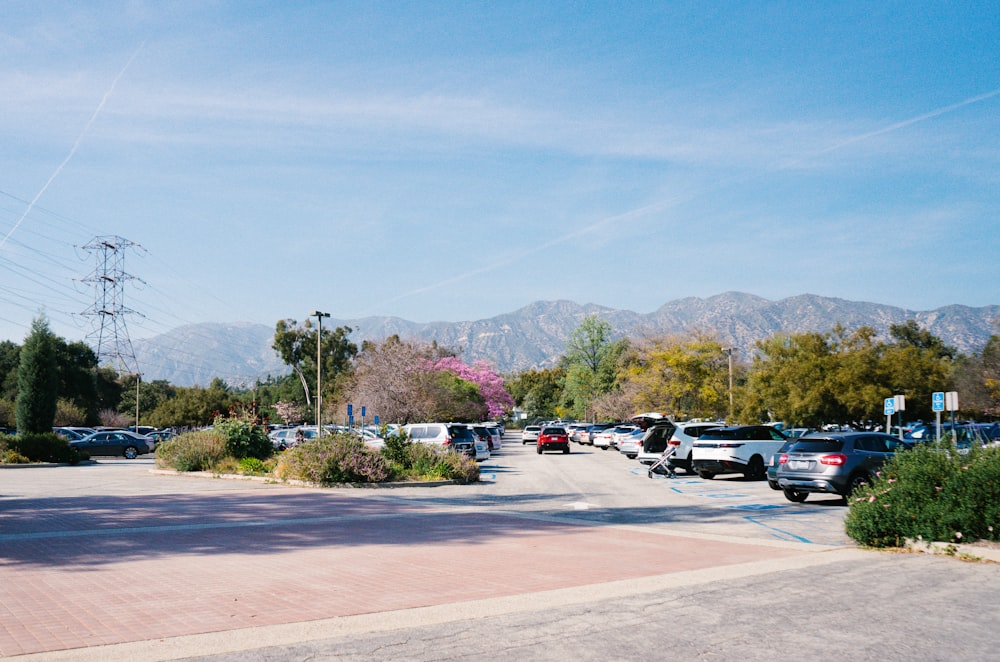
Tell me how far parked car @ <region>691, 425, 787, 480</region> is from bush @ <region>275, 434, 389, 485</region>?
A: 963 cm

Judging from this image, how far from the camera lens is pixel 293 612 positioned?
303 inches

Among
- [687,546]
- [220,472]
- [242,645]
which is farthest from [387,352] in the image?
[242,645]

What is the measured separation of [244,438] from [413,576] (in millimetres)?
20396

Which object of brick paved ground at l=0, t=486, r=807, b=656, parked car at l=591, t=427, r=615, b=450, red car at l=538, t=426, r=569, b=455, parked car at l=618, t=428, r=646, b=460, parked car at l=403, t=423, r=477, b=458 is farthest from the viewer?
parked car at l=591, t=427, r=615, b=450

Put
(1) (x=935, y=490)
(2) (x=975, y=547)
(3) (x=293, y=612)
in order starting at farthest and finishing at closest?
1. (1) (x=935, y=490)
2. (2) (x=975, y=547)
3. (3) (x=293, y=612)

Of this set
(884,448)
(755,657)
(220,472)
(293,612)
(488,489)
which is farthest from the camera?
(220,472)

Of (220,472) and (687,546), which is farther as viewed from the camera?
(220,472)

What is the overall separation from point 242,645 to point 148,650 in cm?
70

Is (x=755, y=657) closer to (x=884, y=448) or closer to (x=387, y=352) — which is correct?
(x=884, y=448)

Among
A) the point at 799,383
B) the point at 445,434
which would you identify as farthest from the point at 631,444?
the point at 445,434

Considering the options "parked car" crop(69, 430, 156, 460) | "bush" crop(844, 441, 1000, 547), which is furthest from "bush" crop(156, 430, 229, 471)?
"bush" crop(844, 441, 1000, 547)

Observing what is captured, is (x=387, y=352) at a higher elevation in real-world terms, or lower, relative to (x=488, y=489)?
higher

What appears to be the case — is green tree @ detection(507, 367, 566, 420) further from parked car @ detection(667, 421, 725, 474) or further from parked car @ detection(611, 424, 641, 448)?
parked car @ detection(667, 421, 725, 474)

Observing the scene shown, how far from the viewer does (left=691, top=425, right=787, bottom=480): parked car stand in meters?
24.5
